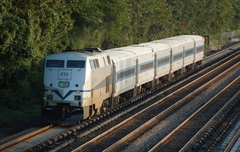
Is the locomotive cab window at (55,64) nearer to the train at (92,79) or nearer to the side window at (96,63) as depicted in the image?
the train at (92,79)

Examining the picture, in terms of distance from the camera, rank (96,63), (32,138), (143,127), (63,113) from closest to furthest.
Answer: (32,138) < (63,113) < (143,127) < (96,63)

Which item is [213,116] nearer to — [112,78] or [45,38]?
[112,78]

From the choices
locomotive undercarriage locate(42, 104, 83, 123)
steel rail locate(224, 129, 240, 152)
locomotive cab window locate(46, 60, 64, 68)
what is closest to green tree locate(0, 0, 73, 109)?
locomotive cab window locate(46, 60, 64, 68)

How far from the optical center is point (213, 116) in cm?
2519

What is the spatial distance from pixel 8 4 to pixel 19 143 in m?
8.01

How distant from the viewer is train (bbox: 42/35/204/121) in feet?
73.5

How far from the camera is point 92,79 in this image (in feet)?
75.4

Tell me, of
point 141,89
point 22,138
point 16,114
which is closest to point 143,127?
point 22,138

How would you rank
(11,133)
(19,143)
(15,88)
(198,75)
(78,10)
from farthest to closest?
(198,75), (78,10), (15,88), (11,133), (19,143)

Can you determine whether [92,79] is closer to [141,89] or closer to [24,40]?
[24,40]

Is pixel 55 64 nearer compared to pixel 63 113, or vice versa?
pixel 63 113

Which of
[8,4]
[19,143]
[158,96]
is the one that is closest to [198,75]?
[158,96]

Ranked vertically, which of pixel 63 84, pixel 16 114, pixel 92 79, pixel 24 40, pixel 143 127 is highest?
pixel 24 40

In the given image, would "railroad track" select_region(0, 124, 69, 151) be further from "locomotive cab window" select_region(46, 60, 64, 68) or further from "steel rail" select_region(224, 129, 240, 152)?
"steel rail" select_region(224, 129, 240, 152)
